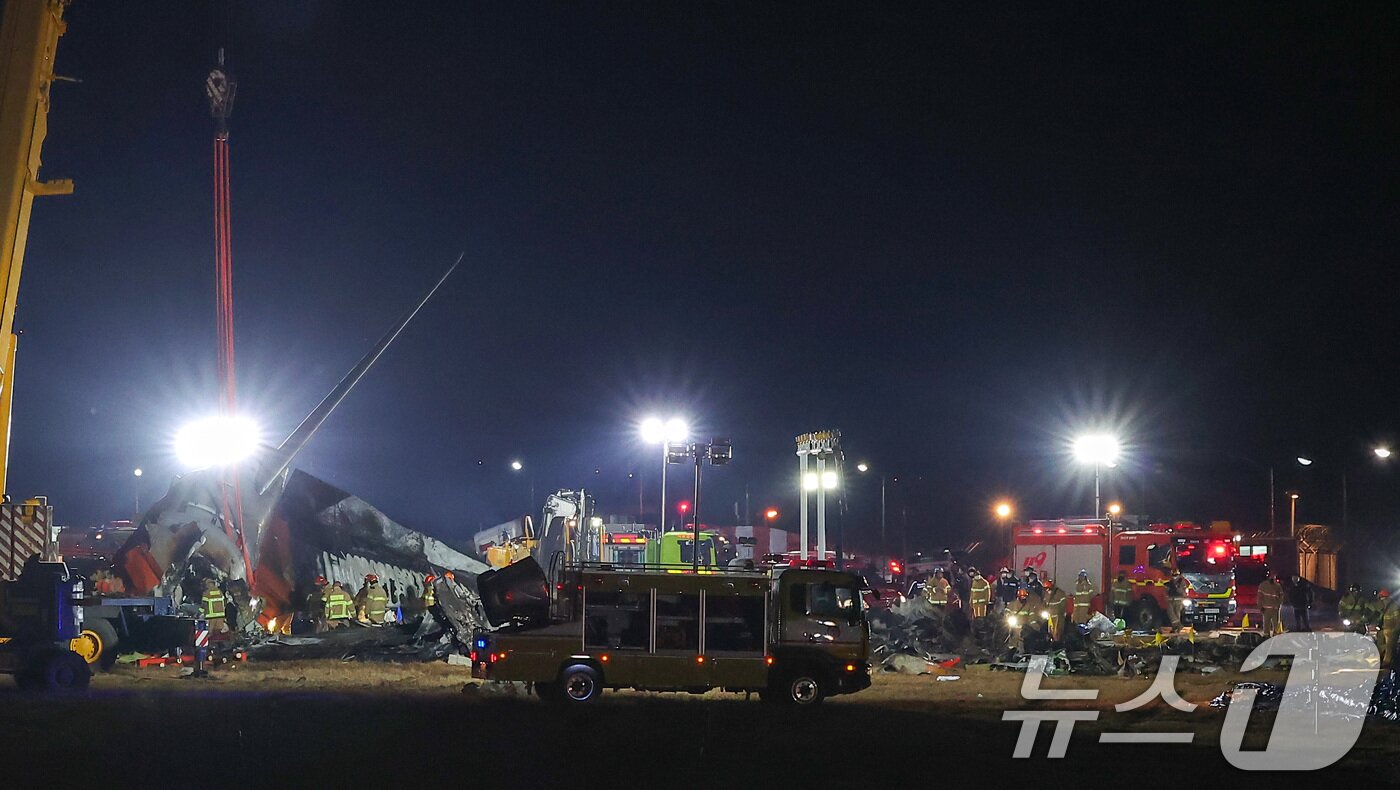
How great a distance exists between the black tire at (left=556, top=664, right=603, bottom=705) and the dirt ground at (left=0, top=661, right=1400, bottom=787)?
34cm

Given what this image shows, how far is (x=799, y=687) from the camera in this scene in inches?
706

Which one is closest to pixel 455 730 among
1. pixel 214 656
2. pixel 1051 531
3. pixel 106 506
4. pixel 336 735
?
pixel 336 735

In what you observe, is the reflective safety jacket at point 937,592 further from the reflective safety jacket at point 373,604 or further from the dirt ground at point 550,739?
the reflective safety jacket at point 373,604

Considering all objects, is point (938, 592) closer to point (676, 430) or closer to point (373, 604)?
point (676, 430)

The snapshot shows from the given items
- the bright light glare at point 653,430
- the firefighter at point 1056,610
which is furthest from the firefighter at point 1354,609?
the bright light glare at point 653,430

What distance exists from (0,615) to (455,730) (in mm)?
8064

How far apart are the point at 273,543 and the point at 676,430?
1115 centimetres

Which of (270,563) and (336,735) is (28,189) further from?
(270,563)

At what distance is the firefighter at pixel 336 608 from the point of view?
2867 cm

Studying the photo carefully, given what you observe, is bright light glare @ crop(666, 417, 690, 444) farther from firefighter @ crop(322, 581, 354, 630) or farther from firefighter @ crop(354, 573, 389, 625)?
firefighter @ crop(322, 581, 354, 630)

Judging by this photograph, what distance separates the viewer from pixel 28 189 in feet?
60.8

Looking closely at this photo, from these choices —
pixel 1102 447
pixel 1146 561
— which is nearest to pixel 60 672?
pixel 1146 561

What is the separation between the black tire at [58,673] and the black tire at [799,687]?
9761 mm

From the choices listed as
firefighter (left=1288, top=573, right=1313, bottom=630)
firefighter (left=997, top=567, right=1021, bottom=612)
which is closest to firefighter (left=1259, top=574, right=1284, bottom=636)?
firefighter (left=1288, top=573, right=1313, bottom=630)
